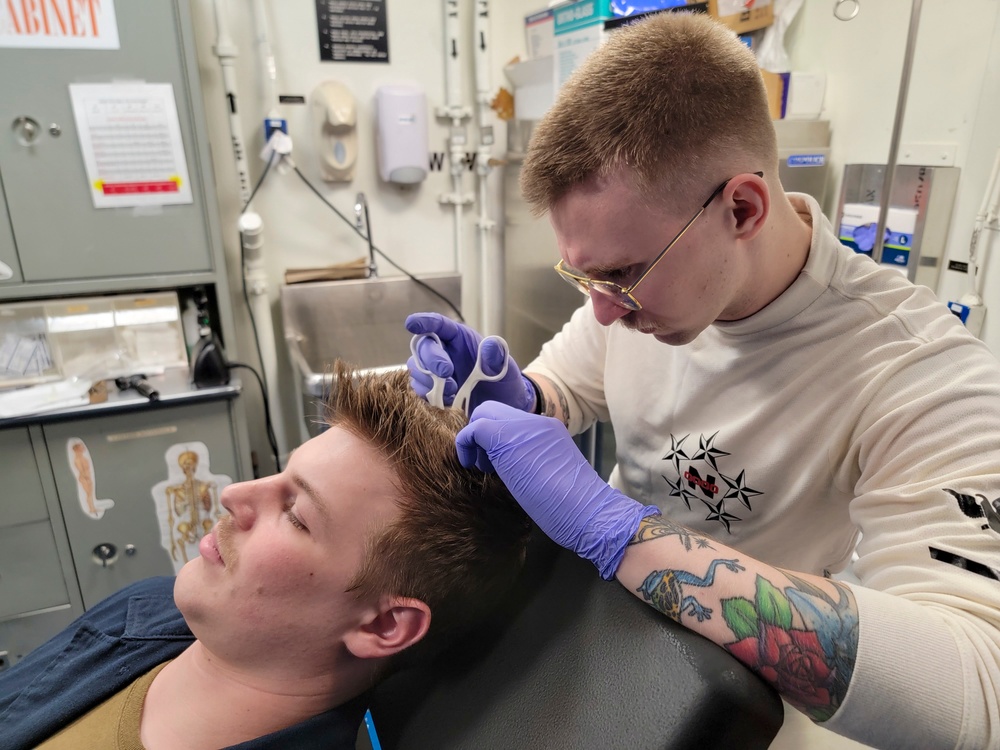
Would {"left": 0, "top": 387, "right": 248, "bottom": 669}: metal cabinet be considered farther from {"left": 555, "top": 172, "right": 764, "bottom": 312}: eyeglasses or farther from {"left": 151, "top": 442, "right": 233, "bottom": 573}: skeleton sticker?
{"left": 555, "top": 172, "right": 764, "bottom": 312}: eyeglasses

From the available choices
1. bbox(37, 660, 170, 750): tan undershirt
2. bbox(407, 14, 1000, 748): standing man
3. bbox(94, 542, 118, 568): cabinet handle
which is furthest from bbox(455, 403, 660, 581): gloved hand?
bbox(94, 542, 118, 568): cabinet handle

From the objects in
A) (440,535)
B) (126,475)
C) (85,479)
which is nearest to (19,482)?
(85,479)

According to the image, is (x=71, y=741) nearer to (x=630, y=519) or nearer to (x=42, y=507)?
(x=630, y=519)

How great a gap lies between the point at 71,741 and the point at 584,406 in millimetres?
1143

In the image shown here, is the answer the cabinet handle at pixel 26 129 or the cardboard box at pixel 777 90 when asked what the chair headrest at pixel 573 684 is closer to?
the cabinet handle at pixel 26 129

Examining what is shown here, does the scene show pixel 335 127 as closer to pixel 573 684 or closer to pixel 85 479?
pixel 85 479

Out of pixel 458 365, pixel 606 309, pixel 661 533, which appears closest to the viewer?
pixel 661 533

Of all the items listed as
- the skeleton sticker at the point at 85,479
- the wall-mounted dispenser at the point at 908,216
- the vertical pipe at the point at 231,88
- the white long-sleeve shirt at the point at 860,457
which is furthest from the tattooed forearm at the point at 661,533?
the vertical pipe at the point at 231,88

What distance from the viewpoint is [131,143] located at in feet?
6.28

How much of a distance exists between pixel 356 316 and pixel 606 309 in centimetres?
187

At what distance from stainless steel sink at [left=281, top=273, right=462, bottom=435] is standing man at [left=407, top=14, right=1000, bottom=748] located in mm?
1524

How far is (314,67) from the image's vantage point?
8.11 feet

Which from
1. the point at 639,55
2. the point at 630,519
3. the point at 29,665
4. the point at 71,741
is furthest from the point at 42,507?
the point at 639,55

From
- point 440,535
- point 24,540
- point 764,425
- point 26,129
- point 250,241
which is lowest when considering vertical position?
point 24,540
